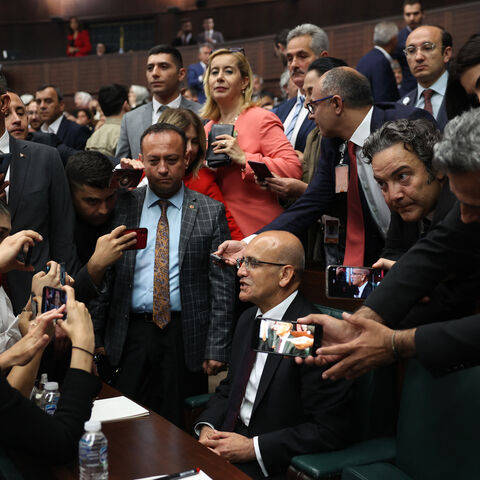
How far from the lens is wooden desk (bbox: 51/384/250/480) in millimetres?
1518

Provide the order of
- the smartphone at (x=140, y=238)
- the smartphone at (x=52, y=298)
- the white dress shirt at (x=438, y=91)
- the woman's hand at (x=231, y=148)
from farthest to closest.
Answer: the white dress shirt at (x=438, y=91)
the woman's hand at (x=231, y=148)
the smartphone at (x=140, y=238)
the smartphone at (x=52, y=298)

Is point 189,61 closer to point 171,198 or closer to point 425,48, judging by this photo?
point 425,48

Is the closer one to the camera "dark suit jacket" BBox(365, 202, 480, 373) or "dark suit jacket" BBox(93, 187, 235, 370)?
"dark suit jacket" BBox(365, 202, 480, 373)

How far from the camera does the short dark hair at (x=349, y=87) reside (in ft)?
8.29

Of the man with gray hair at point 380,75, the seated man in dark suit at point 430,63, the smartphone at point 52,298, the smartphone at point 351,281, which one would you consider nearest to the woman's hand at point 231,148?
the smartphone at point 351,281

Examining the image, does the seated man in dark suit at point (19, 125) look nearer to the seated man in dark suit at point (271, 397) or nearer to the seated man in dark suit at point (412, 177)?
the seated man in dark suit at point (271, 397)

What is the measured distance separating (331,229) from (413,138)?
2.32ft

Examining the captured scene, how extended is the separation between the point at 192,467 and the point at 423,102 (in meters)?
3.05

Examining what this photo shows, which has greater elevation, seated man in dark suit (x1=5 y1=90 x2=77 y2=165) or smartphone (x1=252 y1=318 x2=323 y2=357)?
seated man in dark suit (x1=5 y1=90 x2=77 y2=165)

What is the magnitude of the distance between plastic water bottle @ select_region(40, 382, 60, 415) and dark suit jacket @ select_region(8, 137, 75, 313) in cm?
77

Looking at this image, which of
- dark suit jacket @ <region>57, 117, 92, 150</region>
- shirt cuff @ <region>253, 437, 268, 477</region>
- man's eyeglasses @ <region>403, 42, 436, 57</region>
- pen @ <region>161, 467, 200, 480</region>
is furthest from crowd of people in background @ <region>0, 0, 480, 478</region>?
dark suit jacket @ <region>57, 117, 92, 150</region>

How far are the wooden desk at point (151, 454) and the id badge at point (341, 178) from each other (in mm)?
1215

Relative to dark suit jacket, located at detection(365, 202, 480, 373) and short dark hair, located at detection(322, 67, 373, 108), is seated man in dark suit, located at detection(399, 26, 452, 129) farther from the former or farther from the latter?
dark suit jacket, located at detection(365, 202, 480, 373)

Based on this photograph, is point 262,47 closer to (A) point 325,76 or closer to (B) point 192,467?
(A) point 325,76
